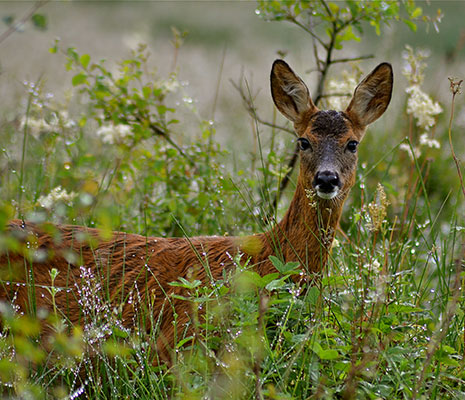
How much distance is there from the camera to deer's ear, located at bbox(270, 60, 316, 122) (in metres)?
3.86

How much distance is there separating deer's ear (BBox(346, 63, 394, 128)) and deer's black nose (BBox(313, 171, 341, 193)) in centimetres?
56

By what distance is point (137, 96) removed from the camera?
4812 mm

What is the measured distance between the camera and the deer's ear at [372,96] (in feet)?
12.7

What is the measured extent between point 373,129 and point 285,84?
8.50 ft

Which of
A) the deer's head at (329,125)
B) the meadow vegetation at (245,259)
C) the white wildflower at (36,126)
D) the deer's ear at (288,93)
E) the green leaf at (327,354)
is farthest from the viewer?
the white wildflower at (36,126)

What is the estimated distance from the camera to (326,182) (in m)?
3.38

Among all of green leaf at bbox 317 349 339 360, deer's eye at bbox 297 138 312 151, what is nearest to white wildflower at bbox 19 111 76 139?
deer's eye at bbox 297 138 312 151

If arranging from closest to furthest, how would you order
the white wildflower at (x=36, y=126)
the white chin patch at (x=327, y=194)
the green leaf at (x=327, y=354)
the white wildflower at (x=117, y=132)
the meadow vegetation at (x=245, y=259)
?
1. the green leaf at (x=327, y=354)
2. the meadow vegetation at (x=245, y=259)
3. the white chin patch at (x=327, y=194)
4. the white wildflower at (x=36, y=126)
5. the white wildflower at (x=117, y=132)

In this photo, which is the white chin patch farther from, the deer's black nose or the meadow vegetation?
the meadow vegetation

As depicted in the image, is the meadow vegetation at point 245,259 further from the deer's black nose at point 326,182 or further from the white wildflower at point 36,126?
the deer's black nose at point 326,182

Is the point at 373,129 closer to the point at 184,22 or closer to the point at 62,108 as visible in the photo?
the point at 62,108

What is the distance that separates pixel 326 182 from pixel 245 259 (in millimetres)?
514

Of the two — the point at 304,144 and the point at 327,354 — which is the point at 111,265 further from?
the point at 327,354

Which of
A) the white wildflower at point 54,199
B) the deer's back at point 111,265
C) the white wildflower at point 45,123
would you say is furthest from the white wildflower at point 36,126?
the deer's back at point 111,265
